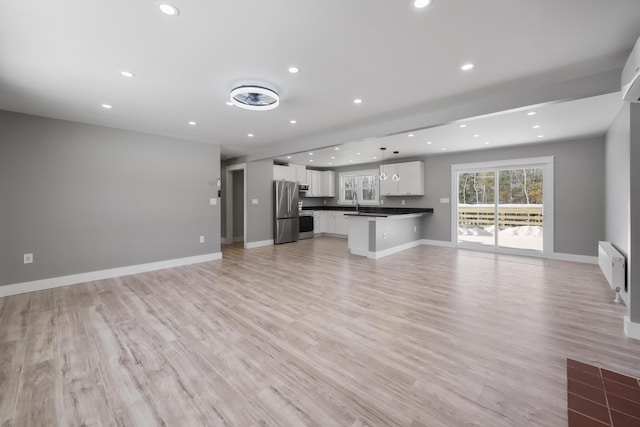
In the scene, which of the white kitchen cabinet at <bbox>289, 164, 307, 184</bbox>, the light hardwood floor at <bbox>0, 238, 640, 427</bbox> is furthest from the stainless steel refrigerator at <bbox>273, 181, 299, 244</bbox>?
the light hardwood floor at <bbox>0, 238, 640, 427</bbox>

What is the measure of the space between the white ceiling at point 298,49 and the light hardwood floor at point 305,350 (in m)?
2.52

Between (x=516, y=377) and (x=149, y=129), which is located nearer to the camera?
(x=516, y=377)

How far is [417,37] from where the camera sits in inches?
81.2

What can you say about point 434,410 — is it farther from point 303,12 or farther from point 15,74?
point 15,74

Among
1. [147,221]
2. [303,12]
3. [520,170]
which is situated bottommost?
[147,221]

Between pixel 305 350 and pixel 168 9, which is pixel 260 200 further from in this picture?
pixel 168 9

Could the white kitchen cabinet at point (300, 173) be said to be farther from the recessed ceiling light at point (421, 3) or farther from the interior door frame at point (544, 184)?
the recessed ceiling light at point (421, 3)

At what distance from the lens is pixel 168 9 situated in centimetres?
176

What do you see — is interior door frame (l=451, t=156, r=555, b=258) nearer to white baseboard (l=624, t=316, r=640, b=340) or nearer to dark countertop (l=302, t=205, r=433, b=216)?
dark countertop (l=302, t=205, r=433, b=216)

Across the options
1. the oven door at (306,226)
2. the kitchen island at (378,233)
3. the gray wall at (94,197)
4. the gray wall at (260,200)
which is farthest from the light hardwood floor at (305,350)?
the oven door at (306,226)

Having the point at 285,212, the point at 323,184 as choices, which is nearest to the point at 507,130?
the point at 285,212

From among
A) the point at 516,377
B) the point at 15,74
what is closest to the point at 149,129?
the point at 15,74

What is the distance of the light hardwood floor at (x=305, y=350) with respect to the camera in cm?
161

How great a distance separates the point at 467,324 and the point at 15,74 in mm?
5164
